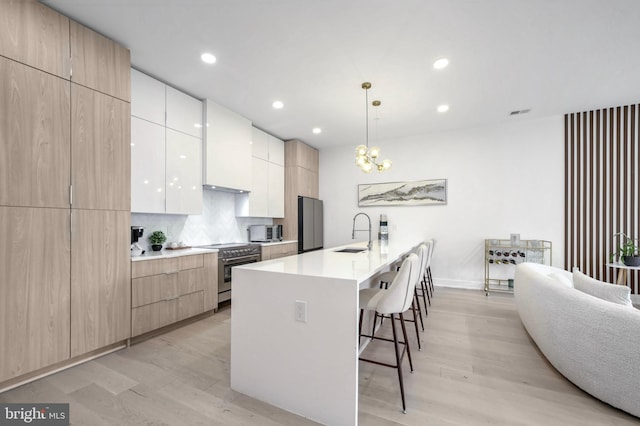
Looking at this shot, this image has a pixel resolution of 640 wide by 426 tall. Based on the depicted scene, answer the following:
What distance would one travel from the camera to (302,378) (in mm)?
1604

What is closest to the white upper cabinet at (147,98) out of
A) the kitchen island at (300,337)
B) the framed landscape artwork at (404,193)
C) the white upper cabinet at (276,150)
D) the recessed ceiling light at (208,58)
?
the recessed ceiling light at (208,58)

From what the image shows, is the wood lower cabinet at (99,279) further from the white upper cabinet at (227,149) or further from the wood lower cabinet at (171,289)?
the white upper cabinet at (227,149)

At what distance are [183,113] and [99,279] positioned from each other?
6.67 ft

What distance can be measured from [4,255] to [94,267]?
1.78ft

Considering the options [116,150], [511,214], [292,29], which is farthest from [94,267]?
[511,214]

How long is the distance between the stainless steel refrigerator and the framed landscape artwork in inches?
36.0

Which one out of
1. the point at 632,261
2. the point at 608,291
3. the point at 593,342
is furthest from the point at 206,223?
the point at 632,261

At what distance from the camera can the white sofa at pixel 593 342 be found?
159 centimetres

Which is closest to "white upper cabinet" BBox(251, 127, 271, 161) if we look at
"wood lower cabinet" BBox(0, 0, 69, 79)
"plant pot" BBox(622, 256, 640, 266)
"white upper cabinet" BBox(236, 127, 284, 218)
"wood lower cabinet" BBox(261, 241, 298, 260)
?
"white upper cabinet" BBox(236, 127, 284, 218)

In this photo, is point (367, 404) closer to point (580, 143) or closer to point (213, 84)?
point (213, 84)

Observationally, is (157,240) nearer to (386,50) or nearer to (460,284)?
(386,50)

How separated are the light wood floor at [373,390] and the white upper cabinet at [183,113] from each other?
236cm

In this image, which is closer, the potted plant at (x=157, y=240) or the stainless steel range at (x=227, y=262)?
the potted plant at (x=157, y=240)

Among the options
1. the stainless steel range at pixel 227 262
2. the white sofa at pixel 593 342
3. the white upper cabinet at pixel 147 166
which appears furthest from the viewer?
the stainless steel range at pixel 227 262
